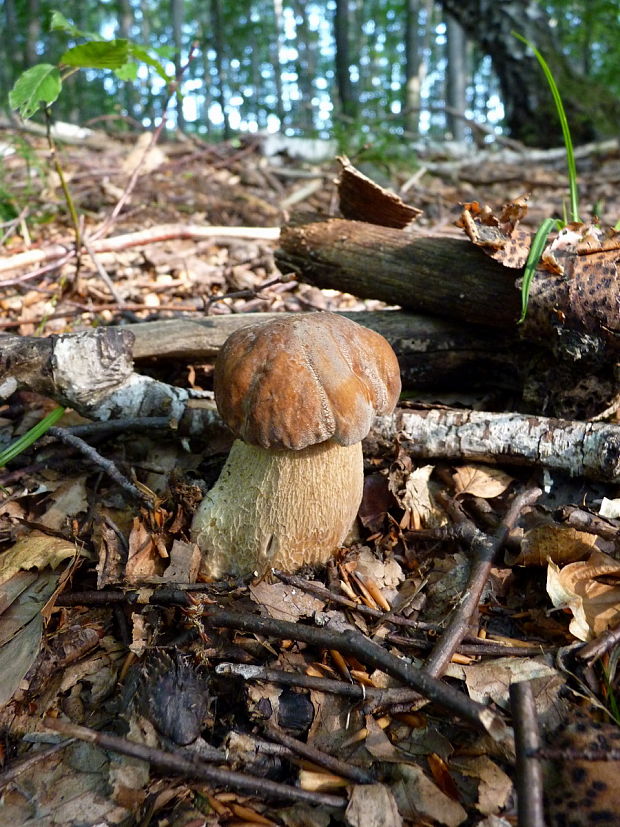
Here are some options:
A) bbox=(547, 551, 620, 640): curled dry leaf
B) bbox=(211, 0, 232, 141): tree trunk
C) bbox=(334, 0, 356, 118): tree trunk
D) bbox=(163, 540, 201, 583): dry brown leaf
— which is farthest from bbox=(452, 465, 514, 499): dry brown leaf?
bbox=(211, 0, 232, 141): tree trunk

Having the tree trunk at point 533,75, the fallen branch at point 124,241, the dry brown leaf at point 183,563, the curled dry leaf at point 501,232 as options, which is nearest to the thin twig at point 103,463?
the dry brown leaf at point 183,563

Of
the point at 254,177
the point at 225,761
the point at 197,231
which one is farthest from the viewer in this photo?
the point at 254,177

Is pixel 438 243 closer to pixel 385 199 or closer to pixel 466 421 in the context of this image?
pixel 385 199

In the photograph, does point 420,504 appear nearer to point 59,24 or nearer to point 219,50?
point 59,24

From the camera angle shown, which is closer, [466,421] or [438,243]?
[466,421]

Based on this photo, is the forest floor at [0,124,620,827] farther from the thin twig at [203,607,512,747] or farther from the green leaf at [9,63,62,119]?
the green leaf at [9,63,62,119]

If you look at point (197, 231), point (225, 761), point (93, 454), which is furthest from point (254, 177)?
point (225, 761)
